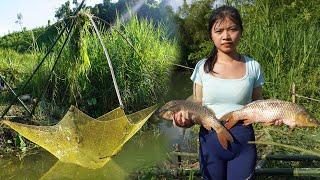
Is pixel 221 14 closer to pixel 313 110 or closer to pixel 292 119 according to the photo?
pixel 292 119

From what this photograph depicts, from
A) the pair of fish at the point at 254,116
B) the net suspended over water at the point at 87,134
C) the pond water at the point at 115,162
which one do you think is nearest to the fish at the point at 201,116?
the pair of fish at the point at 254,116

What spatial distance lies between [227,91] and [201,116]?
177mm

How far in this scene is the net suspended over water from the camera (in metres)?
3.71

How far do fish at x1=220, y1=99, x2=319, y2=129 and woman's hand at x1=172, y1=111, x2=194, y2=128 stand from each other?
0.69ft

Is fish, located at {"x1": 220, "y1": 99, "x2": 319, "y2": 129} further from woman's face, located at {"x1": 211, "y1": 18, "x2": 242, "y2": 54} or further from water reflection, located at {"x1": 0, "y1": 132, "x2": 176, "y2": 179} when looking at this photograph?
water reflection, located at {"x1": 0, "y1": 132, "x2": 176, "y2": 179}

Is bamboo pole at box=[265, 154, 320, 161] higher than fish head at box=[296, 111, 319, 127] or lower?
lower

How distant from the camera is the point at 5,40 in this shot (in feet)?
60.4

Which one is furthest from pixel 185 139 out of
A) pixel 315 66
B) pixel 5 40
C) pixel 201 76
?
pixel 5 40

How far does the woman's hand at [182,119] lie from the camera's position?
2.36 meters

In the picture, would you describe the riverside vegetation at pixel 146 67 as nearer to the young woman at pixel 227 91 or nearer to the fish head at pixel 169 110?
the young woman at pixel 227 91

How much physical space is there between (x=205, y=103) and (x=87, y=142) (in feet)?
5.29

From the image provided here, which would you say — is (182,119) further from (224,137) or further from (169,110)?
(224,137)

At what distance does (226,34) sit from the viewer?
7.72 ft

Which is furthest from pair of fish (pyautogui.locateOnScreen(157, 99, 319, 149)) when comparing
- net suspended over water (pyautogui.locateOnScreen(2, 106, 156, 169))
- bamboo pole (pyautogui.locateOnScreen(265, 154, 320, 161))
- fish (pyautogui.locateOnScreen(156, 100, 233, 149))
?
bamboo pole (pyautogui.locateOnScreen(265, 154, 320, 161))
